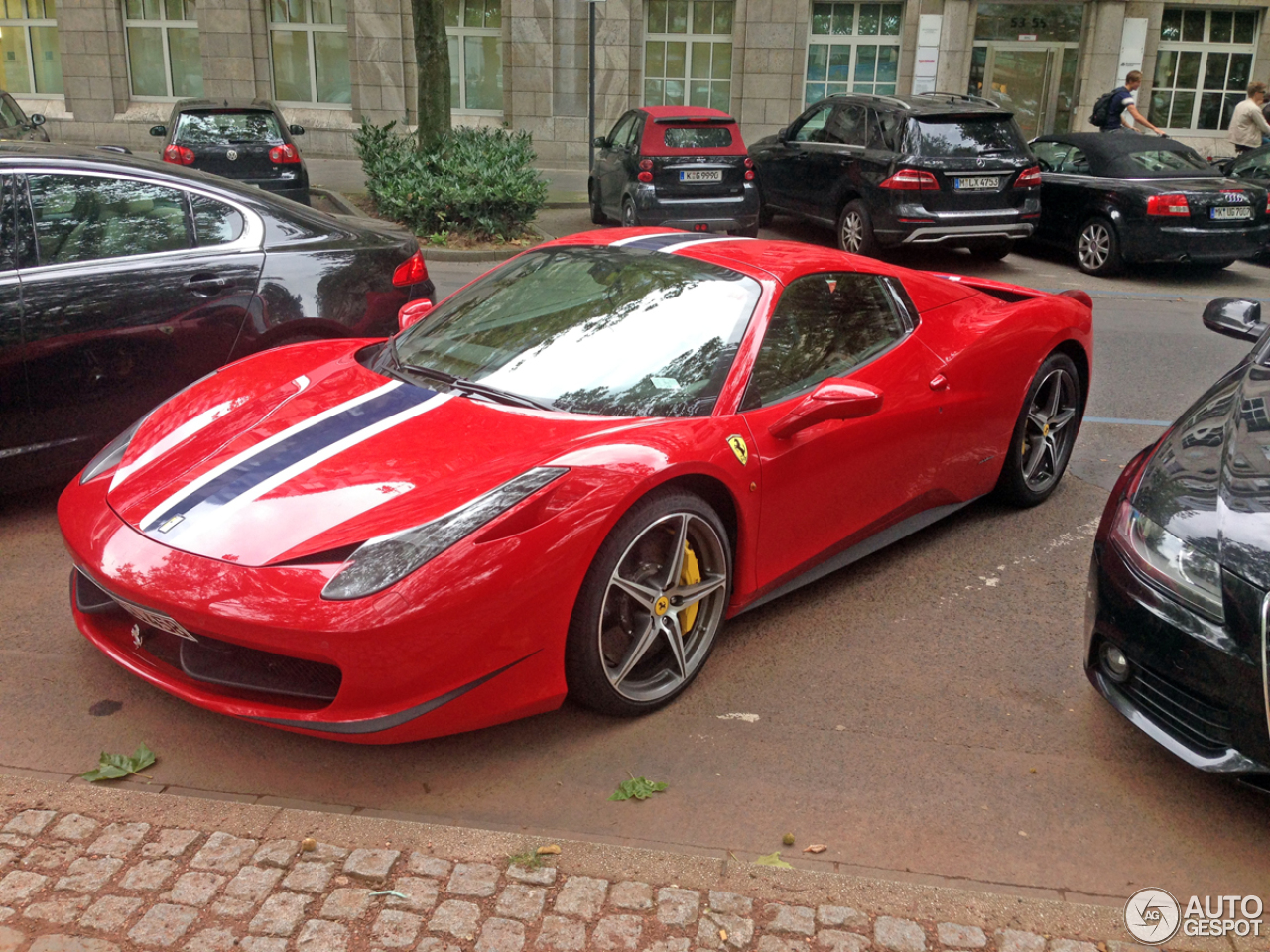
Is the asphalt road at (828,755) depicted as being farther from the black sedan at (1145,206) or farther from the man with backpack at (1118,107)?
the man with backpack at (1118,107)

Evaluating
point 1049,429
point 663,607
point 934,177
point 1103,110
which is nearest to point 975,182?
point 934,177

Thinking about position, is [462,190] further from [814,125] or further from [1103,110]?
[1103,110]

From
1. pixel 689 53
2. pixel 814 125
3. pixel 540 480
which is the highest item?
pixel 689 53

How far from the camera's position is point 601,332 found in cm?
413

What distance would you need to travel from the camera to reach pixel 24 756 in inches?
133

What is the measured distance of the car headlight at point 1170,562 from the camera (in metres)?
3.13

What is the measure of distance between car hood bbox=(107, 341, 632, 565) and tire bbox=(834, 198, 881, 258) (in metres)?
9.45

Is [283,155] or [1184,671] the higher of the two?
[283,155]

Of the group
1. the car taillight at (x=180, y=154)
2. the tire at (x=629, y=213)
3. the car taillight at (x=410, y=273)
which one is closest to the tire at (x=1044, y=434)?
the car taillight at (x=410, y=273)

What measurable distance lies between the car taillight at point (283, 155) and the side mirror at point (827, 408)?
1264 centimetres

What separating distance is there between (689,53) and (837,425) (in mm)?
20485

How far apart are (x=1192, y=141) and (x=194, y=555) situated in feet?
80.1

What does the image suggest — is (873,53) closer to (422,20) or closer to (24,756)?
(422,20)

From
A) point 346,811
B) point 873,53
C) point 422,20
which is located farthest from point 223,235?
point 873,53
